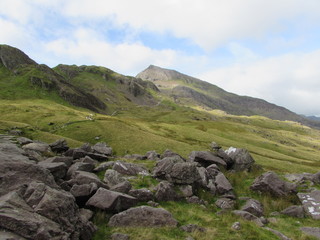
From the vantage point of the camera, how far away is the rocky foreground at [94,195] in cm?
1106

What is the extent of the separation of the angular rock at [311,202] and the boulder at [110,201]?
16.6 meters

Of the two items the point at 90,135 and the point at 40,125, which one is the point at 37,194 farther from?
the point at 40,125

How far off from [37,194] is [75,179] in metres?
7.11

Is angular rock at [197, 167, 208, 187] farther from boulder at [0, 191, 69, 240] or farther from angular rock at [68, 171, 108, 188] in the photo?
boulder at [0, 191, 69, 240]

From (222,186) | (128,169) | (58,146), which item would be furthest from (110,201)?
(58,146)

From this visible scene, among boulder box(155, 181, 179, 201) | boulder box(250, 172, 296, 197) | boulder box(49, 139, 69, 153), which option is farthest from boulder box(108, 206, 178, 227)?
boulder box(49, 139, 69, 153)

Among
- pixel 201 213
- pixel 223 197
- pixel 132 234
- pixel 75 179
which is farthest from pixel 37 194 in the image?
pixel 223 197

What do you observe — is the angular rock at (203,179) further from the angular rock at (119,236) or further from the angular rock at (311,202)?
the angular rock at (119,236)

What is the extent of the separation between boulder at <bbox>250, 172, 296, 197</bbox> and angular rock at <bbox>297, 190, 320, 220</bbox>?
1192mm

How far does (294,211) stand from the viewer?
20812 mm

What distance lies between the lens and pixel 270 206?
2255 centimetres

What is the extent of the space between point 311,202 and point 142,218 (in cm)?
1782

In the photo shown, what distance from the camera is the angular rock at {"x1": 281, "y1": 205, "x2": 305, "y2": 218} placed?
20.6m

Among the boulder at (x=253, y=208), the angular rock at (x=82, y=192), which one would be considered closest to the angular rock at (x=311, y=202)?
the boulder at (x=253, y=208)
